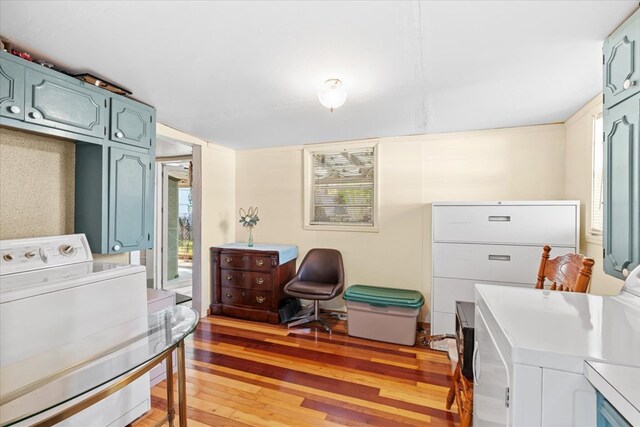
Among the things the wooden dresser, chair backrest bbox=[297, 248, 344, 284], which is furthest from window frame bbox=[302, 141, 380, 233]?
the wooden dresser

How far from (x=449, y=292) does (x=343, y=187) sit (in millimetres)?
1734

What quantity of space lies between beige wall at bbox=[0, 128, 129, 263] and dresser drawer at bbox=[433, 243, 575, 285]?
316cm

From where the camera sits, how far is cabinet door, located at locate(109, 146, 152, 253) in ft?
7.03

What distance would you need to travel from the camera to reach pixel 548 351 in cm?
76

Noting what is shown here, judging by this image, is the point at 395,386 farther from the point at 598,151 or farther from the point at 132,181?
the point at 132,181

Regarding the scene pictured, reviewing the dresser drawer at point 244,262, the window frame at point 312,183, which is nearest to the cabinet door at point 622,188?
the window frame at point 312,183

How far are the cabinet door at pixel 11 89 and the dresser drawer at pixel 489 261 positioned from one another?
3.23m

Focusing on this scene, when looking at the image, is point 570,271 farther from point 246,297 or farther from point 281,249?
point 246,297

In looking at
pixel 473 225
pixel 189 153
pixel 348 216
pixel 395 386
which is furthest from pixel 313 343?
pixel 189 153

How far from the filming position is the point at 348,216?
368cm

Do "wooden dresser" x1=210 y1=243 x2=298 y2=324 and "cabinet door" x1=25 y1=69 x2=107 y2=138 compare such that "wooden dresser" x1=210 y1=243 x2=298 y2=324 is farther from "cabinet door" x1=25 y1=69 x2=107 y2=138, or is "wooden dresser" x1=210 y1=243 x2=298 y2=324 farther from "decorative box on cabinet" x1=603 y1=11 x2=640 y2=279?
"decorative box on cabinet" x1=603 y1=11 x2=640 y2=279

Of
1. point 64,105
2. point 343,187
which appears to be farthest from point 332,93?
point 343,187

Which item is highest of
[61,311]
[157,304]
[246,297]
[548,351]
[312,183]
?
[312,183]

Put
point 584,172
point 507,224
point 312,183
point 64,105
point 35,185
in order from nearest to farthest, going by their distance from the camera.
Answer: point 64,105 → point 35,185 → point 584,172 → point 507,224 → point 312,183
